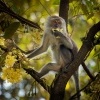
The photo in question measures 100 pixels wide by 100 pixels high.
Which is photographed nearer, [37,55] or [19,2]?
[19,2]

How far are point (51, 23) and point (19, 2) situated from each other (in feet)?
5.30

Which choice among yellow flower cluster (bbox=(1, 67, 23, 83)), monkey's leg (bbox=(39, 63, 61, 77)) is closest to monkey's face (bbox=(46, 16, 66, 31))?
monkey's leg (bbox=(39, 63, 61, 77))

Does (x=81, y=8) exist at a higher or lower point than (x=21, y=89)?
lower

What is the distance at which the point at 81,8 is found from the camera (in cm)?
264

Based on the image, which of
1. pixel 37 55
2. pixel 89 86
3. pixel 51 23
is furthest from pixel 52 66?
pixel 89 86

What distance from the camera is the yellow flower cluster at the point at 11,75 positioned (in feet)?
6.34

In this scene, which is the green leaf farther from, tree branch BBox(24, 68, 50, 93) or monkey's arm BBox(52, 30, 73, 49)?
monkey's arm BBox(52, 30, 73, 49)

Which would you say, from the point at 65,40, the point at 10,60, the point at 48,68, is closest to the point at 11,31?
the point at 10,60

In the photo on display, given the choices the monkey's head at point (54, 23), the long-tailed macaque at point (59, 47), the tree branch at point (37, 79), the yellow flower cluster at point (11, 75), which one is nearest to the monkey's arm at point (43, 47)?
the long-tailed macaque at point (59, 47)

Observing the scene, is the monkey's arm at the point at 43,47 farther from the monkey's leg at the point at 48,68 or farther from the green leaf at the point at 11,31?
the green leaf at the point at 11,31

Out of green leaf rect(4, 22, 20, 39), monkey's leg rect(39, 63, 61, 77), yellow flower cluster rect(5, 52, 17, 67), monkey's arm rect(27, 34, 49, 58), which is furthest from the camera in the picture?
monkey's arm rect(27, 34, 49, 58)

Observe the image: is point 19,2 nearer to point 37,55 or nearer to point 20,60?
point 20,60

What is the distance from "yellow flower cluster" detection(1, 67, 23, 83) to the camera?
1.93m

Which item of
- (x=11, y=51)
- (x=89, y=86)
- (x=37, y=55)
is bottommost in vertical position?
(x=89, y=86)
